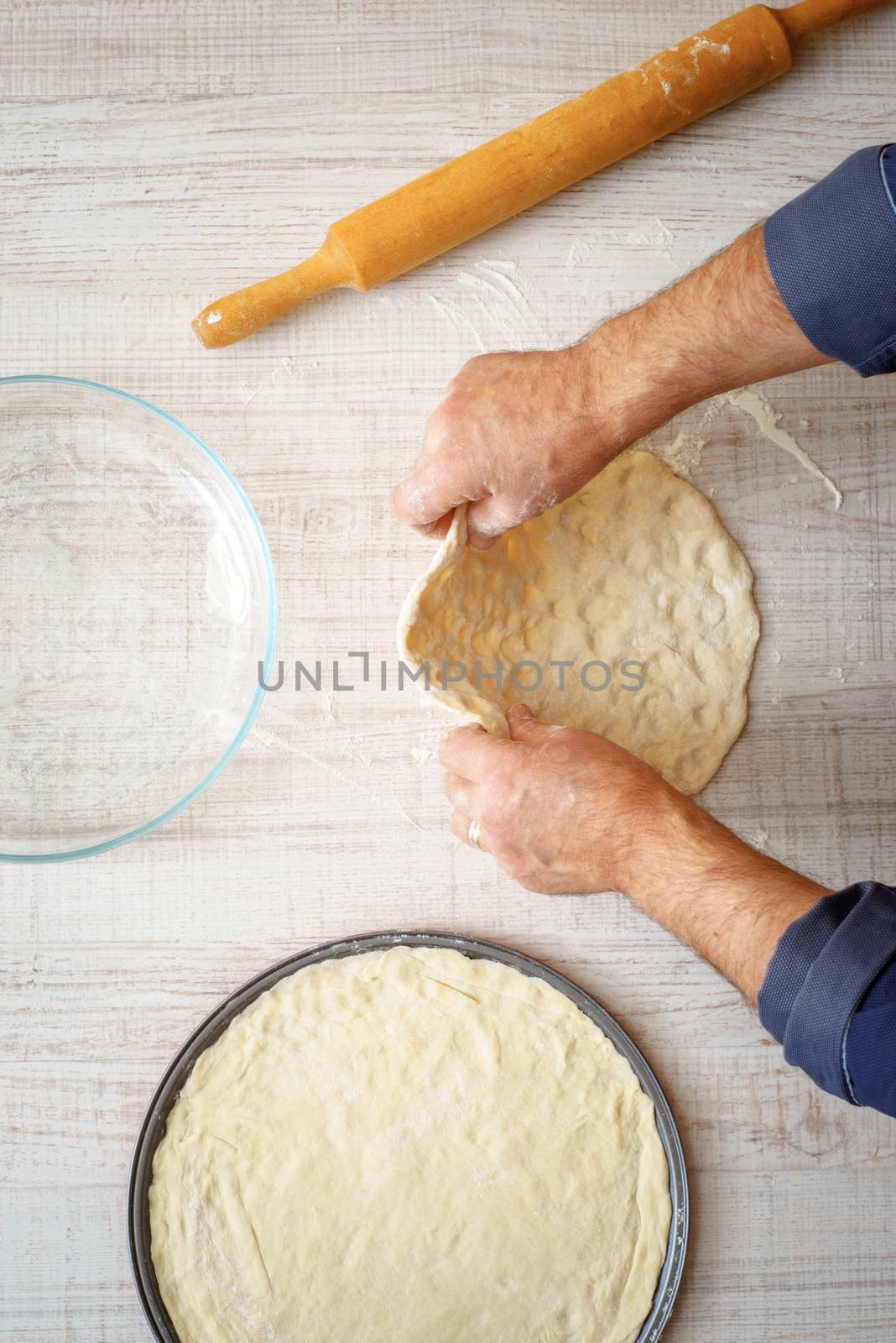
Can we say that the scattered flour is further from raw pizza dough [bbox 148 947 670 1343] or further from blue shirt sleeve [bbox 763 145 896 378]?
raw pizza dough [bbox 148 947 670 1343]

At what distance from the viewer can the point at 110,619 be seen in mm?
1095

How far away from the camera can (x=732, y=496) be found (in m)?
1.13

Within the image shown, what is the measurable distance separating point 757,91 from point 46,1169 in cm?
148

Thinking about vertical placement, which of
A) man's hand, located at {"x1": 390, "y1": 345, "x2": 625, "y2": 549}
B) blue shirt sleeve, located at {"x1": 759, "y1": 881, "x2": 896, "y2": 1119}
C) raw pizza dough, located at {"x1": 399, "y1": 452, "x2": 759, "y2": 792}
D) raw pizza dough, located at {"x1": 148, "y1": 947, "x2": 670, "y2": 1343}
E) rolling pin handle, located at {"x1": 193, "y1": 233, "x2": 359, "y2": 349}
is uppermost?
rolling pin handle, located at {"x1": 193, "y1": 233, "x2": 359, "y2": 349}

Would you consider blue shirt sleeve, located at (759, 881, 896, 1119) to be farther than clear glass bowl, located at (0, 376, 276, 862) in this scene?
No

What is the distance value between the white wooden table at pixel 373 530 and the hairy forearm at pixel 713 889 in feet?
0.89

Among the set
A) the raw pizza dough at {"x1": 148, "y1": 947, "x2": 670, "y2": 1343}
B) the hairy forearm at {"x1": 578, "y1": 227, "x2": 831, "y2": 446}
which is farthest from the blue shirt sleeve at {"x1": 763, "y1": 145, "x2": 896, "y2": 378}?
the raw pizza dough at {"x1": 148, "y1": 947, "x2": 670, "y2": 1343}

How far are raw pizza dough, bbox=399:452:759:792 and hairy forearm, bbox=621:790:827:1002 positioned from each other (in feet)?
0.69

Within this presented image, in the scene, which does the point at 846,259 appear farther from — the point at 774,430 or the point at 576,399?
the point at 774,430

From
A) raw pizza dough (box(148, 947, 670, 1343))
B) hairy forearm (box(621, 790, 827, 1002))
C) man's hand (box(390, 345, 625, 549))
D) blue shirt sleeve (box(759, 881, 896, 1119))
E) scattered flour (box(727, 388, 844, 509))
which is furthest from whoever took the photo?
scattered flour (box(727, 388, 844, 509))

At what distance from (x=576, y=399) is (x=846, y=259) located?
248 millimetres

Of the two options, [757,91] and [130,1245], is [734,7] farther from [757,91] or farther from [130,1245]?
[130,1245]

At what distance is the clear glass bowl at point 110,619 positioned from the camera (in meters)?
1.09

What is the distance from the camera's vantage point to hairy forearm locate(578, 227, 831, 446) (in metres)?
0.83
